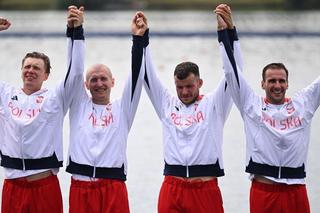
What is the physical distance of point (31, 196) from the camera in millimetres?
6426

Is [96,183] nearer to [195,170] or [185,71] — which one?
[195,170]

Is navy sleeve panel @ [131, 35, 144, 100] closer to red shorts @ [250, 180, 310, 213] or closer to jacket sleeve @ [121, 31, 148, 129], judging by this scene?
jacket sleeve @ [121, 31, 148, 129]

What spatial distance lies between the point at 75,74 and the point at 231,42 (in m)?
1.24

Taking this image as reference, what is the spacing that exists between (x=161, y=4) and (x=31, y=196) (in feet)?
174

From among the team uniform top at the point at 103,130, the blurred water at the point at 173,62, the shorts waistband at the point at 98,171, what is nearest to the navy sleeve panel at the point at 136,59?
the team uniform top at the point at 103,130

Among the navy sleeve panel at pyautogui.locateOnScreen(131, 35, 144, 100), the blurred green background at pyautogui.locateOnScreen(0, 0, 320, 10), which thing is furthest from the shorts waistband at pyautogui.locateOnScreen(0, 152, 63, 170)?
the blurred green background at pyautogui.locateOnScreen(0, 0, 320, 10)

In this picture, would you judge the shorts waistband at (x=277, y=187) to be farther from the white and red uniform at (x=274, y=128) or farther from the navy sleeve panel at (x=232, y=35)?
the navy sleeve panel at (x=232, y=35)

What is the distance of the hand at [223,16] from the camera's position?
6.43m

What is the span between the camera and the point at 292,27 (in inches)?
1341

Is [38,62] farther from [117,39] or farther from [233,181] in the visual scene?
[117,39]

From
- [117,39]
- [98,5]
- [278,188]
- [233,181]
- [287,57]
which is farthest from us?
[98,5]

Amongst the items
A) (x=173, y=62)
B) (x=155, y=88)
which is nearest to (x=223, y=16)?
(x=155, y=88)

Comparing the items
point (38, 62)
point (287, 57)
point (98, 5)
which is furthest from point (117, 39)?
point (38, 62)

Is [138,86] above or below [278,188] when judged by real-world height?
above
